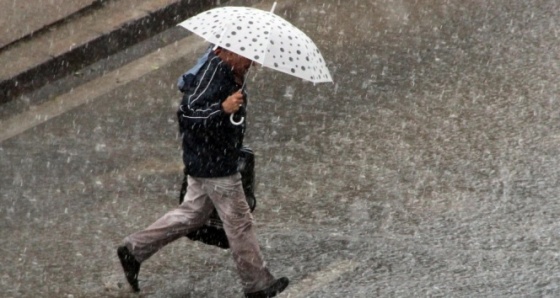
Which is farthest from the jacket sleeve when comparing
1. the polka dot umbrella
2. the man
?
the polka dot umbrella

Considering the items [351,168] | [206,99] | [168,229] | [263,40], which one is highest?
[263,40]

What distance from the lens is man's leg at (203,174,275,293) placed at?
22.3 feet

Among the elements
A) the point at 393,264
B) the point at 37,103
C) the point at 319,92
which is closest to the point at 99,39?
the point at 37,103

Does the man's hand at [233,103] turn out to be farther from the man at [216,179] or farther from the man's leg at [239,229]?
the man's leg at [239,229]

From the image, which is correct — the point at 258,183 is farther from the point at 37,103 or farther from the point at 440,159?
the point at 37,103

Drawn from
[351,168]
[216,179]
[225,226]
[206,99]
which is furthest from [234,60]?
[351,168]

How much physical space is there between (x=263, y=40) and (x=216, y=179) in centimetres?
82

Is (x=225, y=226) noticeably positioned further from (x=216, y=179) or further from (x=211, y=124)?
(x=211, y=124)

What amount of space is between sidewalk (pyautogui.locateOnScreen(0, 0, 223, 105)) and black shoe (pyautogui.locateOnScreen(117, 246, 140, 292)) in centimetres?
326

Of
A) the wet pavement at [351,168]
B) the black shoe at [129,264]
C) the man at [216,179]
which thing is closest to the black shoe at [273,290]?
the man at [216,179]

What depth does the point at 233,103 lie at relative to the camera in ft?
21.2

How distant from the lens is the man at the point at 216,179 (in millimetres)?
6590

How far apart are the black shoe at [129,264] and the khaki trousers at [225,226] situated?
28 mm

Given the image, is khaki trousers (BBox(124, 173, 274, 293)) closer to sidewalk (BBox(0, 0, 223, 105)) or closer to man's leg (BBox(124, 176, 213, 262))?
man's leg (BBox(124, 176, 213, 262))
